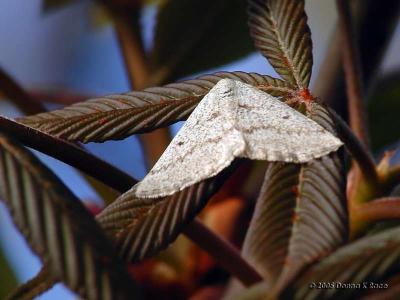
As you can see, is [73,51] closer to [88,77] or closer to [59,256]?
[88,77]

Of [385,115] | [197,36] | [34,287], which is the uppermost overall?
[197,36]

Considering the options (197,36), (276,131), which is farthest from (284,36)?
(197,36)

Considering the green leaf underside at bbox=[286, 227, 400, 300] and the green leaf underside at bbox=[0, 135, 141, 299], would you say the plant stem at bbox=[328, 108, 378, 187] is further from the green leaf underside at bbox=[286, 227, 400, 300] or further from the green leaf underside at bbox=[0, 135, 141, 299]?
the green leaf underside at bbox=[0, 135, 141, 299]

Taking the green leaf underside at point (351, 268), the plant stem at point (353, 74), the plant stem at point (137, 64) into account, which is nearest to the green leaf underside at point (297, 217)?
the green leaf underside at point (351, 268)

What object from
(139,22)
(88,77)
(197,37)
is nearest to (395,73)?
(197,37)

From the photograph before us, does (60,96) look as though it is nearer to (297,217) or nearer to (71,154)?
(71,154)

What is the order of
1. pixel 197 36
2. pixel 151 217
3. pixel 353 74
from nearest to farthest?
1. pixel 151 217
2. pixel 353 74
3. pixel 197 36

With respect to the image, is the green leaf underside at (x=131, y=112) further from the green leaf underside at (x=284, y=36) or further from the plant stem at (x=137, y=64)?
the plant stem at (x=137, y=64)
